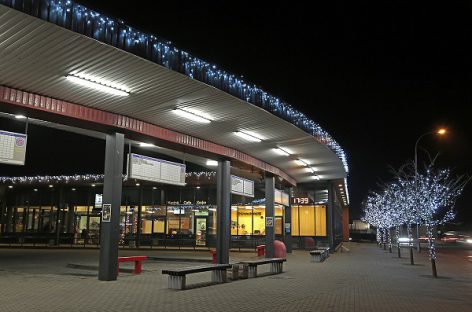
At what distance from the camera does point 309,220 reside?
121ft

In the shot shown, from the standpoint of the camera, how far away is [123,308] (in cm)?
939

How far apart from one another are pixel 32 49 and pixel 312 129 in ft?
34.7

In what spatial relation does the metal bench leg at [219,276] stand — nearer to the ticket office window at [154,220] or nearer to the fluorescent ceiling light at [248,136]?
the fluorescent ceiling light at [248,136]

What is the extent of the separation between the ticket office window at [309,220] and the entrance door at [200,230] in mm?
6994

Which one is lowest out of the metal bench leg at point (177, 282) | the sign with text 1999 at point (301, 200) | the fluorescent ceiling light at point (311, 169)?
the metal bench leg at point (177, 282)

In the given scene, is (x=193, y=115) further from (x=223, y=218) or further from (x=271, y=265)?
(x=271, y=265)

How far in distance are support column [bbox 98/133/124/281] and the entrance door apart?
869 inches

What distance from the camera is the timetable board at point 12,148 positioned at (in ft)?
37.2

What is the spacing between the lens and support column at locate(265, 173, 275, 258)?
22.9 m

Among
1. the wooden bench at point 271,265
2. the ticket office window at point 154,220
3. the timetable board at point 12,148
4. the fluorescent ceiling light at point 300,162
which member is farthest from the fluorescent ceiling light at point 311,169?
the timetable board at point 12,148

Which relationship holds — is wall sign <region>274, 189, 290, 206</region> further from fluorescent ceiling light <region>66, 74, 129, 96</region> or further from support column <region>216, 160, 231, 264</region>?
fluorescent ceiling light <region>66, 74, 129, 96</region>

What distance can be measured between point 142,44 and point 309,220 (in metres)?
29.2

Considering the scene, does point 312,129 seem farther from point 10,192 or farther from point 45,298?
point 10,192

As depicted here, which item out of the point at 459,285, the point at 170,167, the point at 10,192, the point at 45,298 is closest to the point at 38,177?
the point at 10,192
